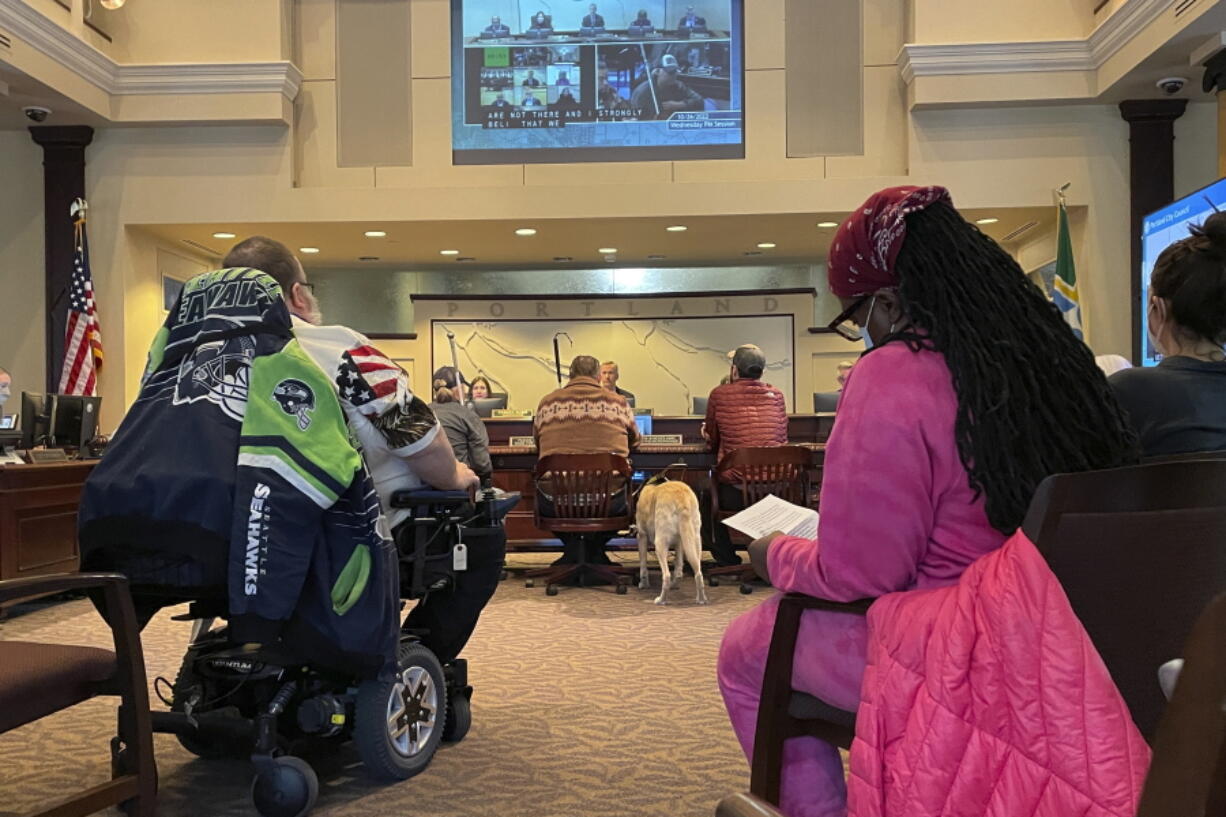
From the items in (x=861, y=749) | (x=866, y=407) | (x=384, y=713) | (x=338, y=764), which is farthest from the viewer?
(x=338, y=764)

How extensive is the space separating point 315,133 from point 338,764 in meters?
7.55

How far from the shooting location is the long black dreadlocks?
1432mm

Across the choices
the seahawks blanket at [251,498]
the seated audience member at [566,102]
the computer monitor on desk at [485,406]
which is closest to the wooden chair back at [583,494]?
the computer monitor on desk at [485,406]

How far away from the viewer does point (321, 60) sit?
9281mm

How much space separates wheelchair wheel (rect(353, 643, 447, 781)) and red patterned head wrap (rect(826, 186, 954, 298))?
1.52m

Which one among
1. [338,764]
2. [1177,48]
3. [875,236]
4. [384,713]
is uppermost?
[1177,48]

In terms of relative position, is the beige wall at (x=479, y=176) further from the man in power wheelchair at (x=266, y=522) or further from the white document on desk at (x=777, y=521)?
the white document on desk at (x=777, y=521)

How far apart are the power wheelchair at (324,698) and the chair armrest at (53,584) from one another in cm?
34

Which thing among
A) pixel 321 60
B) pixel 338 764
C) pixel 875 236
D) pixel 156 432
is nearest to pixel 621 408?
pixel 338 764

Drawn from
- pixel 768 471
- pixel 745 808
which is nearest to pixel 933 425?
pixel 745 808

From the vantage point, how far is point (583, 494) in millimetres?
5887

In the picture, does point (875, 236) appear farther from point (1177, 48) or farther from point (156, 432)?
point (1177, 48)

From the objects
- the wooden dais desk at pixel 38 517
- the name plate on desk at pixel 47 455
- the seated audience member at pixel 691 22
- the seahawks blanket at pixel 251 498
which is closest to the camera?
the seahawks blanket at pixel 251 498

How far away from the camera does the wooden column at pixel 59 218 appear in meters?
8.84
